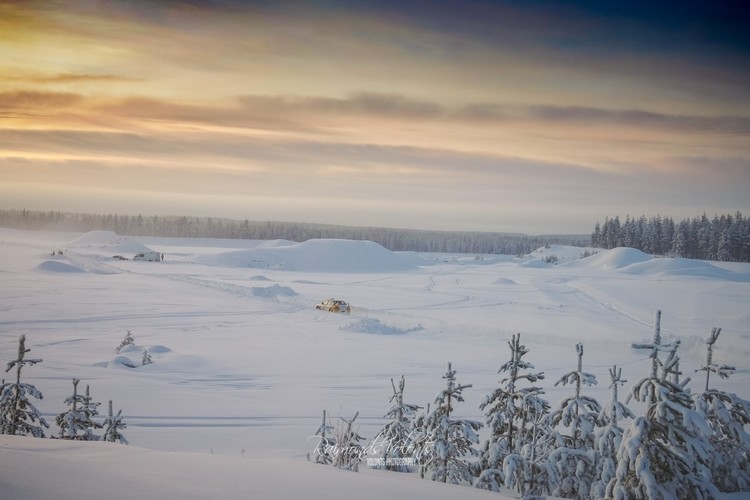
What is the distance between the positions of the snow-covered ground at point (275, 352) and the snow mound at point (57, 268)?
424mm

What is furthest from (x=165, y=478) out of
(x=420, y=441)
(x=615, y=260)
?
(x=615, y=260)

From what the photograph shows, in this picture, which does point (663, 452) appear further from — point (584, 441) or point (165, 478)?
point (165, 478)

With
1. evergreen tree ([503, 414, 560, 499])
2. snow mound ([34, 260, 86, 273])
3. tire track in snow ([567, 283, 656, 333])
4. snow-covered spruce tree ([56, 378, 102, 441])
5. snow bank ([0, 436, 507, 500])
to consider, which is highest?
snow bank ([0, 436, 507, 500])

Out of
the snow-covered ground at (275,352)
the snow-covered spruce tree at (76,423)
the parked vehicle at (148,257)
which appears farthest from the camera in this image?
the parked vehicle at (148,257)

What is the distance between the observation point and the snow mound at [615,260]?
7756 centimetres

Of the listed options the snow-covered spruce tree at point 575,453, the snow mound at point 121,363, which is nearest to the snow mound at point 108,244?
the snow mound at point 121,363

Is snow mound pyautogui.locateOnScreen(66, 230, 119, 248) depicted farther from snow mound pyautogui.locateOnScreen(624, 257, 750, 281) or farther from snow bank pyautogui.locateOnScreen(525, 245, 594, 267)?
snow mound pyautogui.locateOnScreen(624, 257, 750, 281)

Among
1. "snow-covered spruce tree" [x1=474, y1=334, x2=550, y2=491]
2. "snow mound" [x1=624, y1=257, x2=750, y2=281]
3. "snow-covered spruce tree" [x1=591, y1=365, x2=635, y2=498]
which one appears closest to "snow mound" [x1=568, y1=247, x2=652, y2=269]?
"snow mound" [x1=624, y1=257, x2=750, y2=281]

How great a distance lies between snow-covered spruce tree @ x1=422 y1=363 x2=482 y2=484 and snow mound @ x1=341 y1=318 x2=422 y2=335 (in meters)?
20.6

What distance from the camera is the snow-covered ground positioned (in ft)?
18.4

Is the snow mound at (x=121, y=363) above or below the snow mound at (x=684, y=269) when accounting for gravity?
below

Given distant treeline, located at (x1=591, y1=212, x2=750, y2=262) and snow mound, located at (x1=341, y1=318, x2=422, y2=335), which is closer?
snow mound, located at (x1=341, y1=318, x2=422, y2=335)

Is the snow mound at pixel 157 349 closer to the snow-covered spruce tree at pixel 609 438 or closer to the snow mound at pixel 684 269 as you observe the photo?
the snow-covered spruce tree at pixel 609 438

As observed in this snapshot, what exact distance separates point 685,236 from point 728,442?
111207 mm
